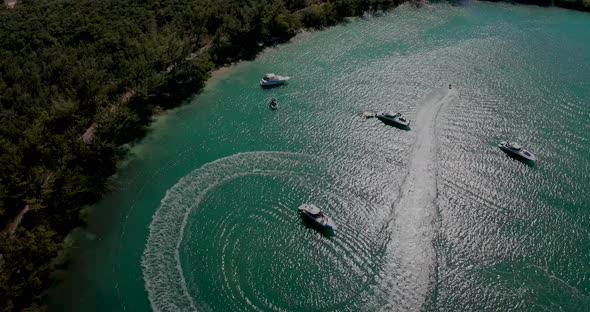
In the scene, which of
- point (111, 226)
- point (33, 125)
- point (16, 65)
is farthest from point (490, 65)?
point (16, 65)

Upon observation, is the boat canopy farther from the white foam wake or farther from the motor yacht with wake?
the motor yacht with wake

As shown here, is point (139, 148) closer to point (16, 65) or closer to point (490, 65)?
point (16, 65)

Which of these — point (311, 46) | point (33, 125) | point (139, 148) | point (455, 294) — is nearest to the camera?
point (455, 294)

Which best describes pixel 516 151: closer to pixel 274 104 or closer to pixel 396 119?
pixel 396 119

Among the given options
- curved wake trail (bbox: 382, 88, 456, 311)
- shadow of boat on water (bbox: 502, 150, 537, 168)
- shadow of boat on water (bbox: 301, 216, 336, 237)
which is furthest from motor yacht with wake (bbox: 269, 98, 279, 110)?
shadow of boat on water (bbox: 502, 150, 537, 168)

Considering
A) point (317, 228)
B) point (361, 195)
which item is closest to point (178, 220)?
point (317, 228)

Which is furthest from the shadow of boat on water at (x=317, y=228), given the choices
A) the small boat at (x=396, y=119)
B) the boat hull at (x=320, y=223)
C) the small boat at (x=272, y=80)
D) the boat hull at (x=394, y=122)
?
the small boat at (x=272, y=80)
